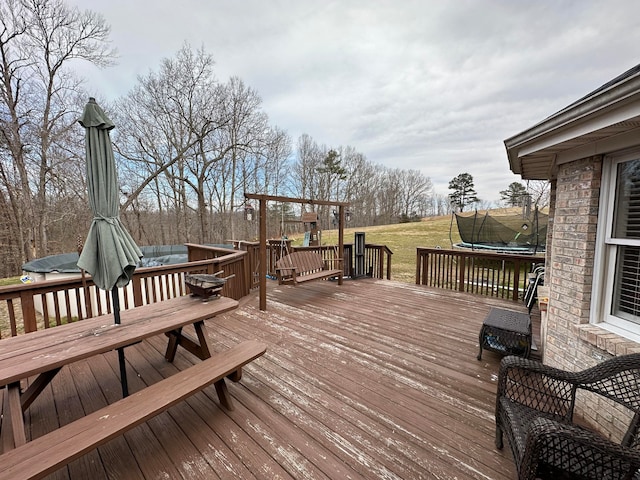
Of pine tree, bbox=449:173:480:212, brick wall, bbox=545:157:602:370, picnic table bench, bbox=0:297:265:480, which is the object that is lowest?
picnic table bench, bbox=0:297:265:480

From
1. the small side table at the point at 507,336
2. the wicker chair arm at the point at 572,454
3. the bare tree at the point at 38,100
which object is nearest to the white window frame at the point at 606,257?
the small side table at the point at 507,336

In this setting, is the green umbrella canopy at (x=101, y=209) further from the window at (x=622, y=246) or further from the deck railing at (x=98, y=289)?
the window at (x=622, y=246)

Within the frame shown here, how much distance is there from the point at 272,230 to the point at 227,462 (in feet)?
60.7

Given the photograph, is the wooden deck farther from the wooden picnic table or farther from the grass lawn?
the grass lawn

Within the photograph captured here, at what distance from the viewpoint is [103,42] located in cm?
1041

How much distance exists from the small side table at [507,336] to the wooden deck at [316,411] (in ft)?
0.64

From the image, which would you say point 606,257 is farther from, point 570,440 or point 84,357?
point 84,357

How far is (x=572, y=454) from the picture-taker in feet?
3.80

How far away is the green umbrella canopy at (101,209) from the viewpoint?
1.90 m

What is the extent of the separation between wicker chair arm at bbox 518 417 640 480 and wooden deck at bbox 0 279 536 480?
510 millimetres

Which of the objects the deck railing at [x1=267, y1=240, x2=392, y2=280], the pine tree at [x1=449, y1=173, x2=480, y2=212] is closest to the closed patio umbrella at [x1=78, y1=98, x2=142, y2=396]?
the deck railing at [x1=267, y1=240, x2=392, y2=280]

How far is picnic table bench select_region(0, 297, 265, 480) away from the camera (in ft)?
3.99

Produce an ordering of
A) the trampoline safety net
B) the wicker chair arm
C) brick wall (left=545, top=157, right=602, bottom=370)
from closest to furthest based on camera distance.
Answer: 1. the wicker chair arm
2. brick wall (left=545, top=157, right=602, bottom=370)
3. the trampoline safety net

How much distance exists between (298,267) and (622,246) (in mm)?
4278
